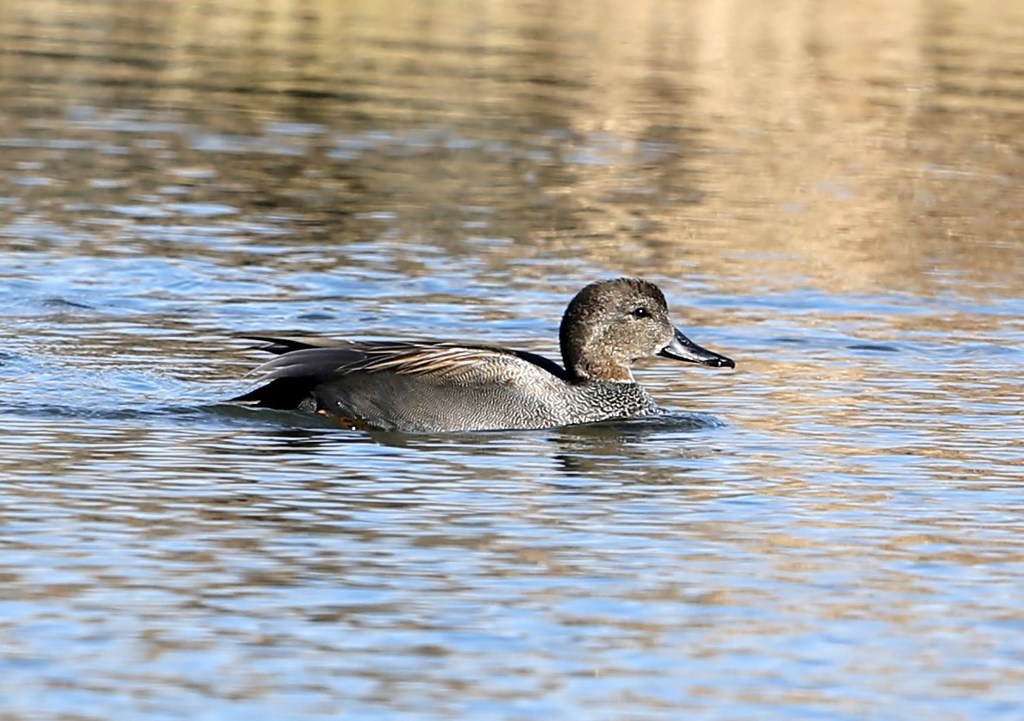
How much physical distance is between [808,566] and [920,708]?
192 centimetres

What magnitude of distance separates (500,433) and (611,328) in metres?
1.09

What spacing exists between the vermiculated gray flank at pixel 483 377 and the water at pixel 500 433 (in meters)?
0.20

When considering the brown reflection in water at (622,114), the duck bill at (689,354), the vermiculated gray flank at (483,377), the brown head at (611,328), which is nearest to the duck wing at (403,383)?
the vermiculated gray flank at (483,377)

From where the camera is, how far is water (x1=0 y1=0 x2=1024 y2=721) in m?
8.28

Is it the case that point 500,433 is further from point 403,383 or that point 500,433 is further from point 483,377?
point 403,383

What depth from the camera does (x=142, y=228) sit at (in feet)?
64.0

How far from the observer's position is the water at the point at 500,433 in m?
8.28

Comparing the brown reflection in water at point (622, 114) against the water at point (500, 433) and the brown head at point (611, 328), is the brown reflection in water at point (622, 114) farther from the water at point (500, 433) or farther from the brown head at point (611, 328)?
the brown head at point (611, 328)

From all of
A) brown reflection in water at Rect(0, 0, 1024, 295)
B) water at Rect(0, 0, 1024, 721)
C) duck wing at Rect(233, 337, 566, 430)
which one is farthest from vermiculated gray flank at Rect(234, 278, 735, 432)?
brown reflection in water at Rect(0, 0, 1024, 295)

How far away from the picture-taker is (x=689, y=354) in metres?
13.7

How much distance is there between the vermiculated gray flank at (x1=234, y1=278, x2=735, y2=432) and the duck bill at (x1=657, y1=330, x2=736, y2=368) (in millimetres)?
66

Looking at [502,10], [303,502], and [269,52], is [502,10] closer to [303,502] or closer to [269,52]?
[269,52]

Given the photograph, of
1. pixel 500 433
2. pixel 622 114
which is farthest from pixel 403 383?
pixel 622 114

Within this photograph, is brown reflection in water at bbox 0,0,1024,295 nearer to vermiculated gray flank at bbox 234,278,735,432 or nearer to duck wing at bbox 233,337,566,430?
vermiculated gray flank at bbox 234,278,735,432
